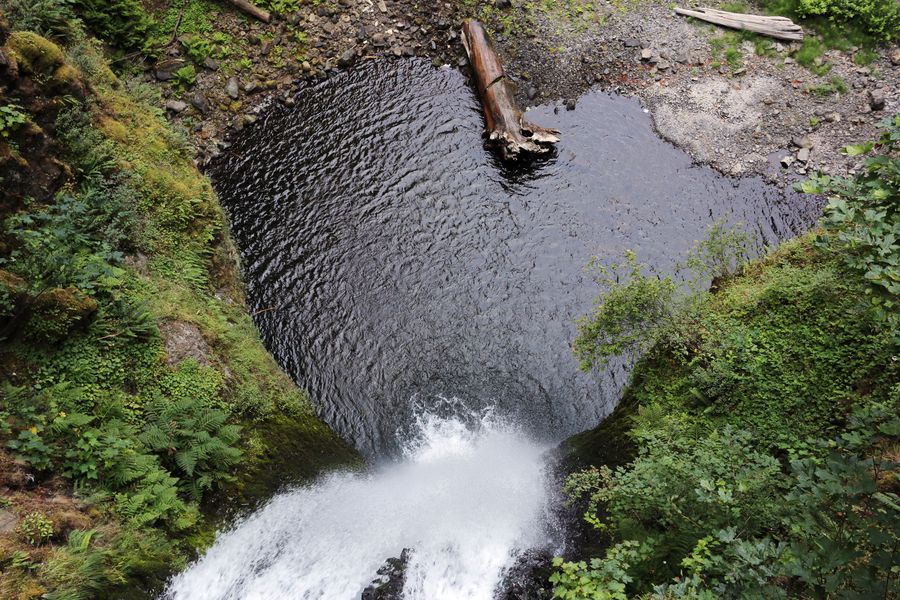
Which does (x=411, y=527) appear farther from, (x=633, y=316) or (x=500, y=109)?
(x=500, y=109)

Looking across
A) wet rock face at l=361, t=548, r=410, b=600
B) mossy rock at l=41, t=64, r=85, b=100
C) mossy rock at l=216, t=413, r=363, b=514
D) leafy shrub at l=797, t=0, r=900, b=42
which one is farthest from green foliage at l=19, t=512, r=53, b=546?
leafy shrub at l=797, t=0, r=900, b=42

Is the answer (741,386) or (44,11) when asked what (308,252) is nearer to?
(44,11)

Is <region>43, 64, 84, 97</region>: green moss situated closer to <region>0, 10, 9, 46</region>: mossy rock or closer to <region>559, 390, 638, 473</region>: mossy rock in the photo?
<region>0, 10, 9, 46</region>: mossy rock

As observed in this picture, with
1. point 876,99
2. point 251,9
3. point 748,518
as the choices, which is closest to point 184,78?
point 251,9

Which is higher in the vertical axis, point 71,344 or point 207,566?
point 71,344

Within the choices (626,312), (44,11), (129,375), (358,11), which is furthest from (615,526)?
(358,11)

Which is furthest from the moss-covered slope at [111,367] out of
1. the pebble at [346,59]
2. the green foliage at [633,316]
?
the pebble at [346,59]
